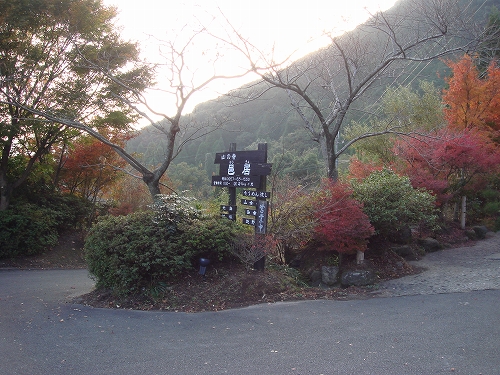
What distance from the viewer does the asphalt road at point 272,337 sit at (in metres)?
4.68

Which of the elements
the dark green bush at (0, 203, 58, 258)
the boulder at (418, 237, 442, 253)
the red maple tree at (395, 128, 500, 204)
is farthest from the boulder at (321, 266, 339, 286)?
the dark green bush at (0, 203, 58, 258)

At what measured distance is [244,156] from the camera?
9.34 meters

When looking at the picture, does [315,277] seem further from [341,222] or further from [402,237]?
[402,237]

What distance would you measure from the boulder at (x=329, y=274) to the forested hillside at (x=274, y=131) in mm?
4976

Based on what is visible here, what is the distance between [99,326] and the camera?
21.1 feet

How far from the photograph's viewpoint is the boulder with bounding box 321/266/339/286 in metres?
9.67

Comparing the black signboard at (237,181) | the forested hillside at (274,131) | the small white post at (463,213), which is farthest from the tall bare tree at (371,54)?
the small white post at (463,213)

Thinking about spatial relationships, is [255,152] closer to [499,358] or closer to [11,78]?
[499,358]

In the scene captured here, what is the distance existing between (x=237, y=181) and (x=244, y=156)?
57 cm

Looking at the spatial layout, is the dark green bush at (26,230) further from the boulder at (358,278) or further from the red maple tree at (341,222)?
the boulder at (358,278)

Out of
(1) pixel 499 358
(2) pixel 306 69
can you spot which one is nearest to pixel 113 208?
(2) pixel 306 69

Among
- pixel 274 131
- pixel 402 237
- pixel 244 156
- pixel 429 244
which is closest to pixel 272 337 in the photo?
pixel 244 156

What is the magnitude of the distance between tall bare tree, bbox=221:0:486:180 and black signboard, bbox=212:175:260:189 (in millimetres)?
2118

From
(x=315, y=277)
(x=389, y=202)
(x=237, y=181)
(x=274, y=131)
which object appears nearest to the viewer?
(x=237, y=181)
